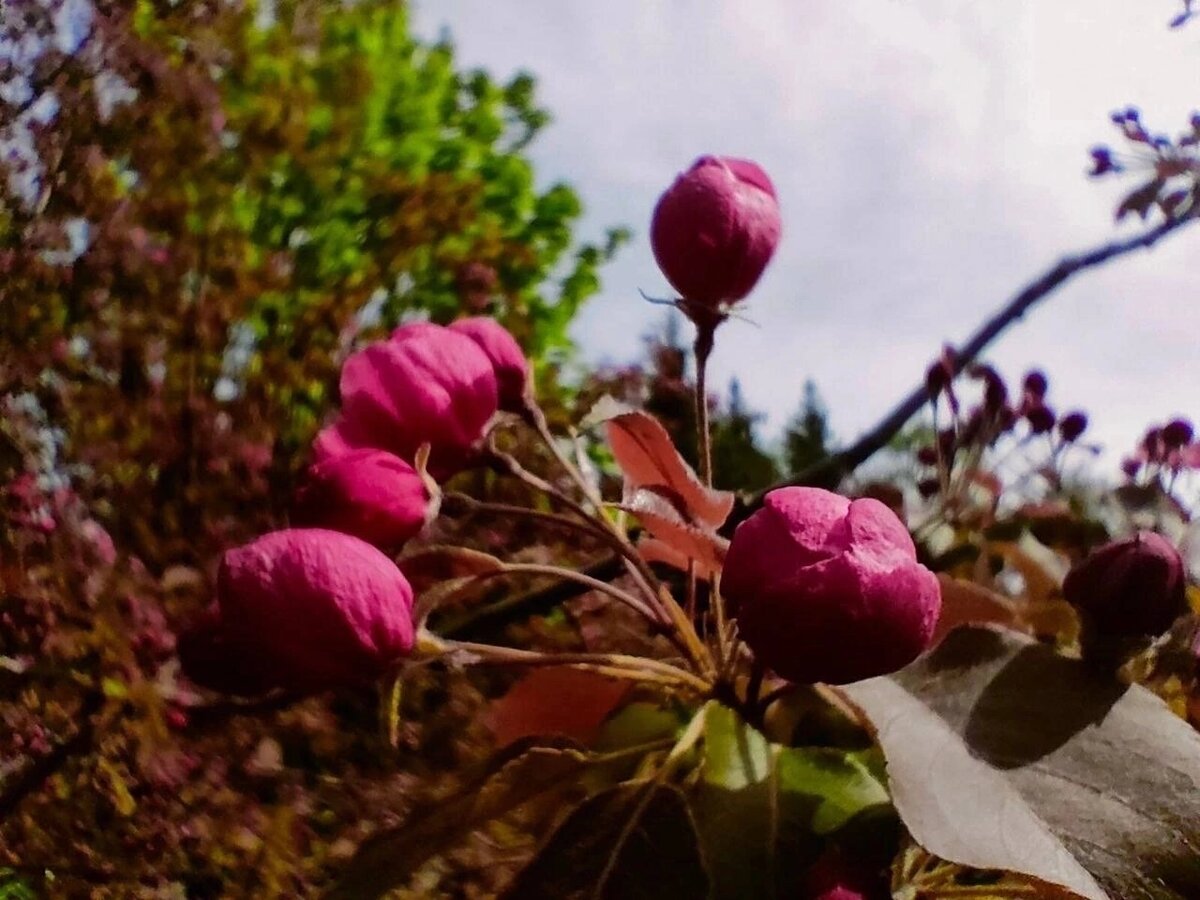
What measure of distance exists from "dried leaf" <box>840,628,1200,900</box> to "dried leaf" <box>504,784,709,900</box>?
63 millimetres

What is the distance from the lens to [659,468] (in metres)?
0.44

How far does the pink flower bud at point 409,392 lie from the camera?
1.28 feet

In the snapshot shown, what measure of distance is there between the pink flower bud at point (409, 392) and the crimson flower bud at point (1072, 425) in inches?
14.4

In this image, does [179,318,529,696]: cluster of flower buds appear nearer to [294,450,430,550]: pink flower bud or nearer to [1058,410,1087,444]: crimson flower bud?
[294,450,430,550]: pink flower bud

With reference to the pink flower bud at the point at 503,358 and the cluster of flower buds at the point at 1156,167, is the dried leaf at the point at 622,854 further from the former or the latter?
the cluster of flower buds at the point at 1156,167

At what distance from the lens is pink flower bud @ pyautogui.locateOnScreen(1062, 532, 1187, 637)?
0.34 metres

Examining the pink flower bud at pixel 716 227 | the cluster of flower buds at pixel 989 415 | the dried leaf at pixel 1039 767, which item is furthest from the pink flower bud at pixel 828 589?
the cluster of flower buds at pixel 989 415

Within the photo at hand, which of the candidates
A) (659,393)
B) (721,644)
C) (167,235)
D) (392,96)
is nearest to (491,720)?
(721,644)

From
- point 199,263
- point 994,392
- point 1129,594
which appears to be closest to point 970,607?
point 1129,594

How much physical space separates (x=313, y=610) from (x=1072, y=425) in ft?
1.51

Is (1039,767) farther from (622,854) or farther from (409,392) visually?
(409,392)

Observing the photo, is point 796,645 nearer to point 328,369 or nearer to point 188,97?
point 328,369

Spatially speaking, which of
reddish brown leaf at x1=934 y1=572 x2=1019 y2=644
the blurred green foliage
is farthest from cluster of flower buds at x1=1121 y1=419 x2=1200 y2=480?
the blurred green foliage

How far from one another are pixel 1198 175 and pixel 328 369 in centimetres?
69
